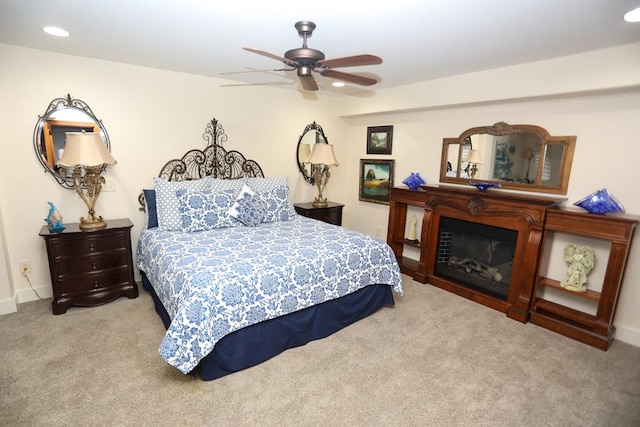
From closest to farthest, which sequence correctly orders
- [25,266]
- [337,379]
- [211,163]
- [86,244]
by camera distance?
1. [337,379]
2. [86,244]
3. [25,266]
4. [211,163]

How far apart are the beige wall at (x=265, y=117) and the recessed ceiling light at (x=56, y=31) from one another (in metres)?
0.60

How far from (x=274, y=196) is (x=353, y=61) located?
75.6 inches

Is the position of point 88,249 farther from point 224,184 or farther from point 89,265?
point 224,184

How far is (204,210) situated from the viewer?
3.12 metres

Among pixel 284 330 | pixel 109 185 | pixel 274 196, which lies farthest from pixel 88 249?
pixel 284 330

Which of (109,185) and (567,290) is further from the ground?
(109,185)

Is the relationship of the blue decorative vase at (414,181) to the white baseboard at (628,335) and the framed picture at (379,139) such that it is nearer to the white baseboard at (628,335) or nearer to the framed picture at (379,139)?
the framed picture at (379,139)

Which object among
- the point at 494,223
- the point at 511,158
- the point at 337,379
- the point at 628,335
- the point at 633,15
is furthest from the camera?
the point at 511,158

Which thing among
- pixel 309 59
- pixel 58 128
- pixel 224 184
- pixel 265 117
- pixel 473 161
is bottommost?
pixel 224 184

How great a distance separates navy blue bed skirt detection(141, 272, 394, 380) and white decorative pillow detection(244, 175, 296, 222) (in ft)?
4.22

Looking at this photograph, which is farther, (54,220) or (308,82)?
(54,220)

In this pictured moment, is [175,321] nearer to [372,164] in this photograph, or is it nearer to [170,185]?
[170,185]

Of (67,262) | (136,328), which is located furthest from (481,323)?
(67,262)

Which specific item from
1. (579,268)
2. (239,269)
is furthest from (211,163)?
(579,268)
